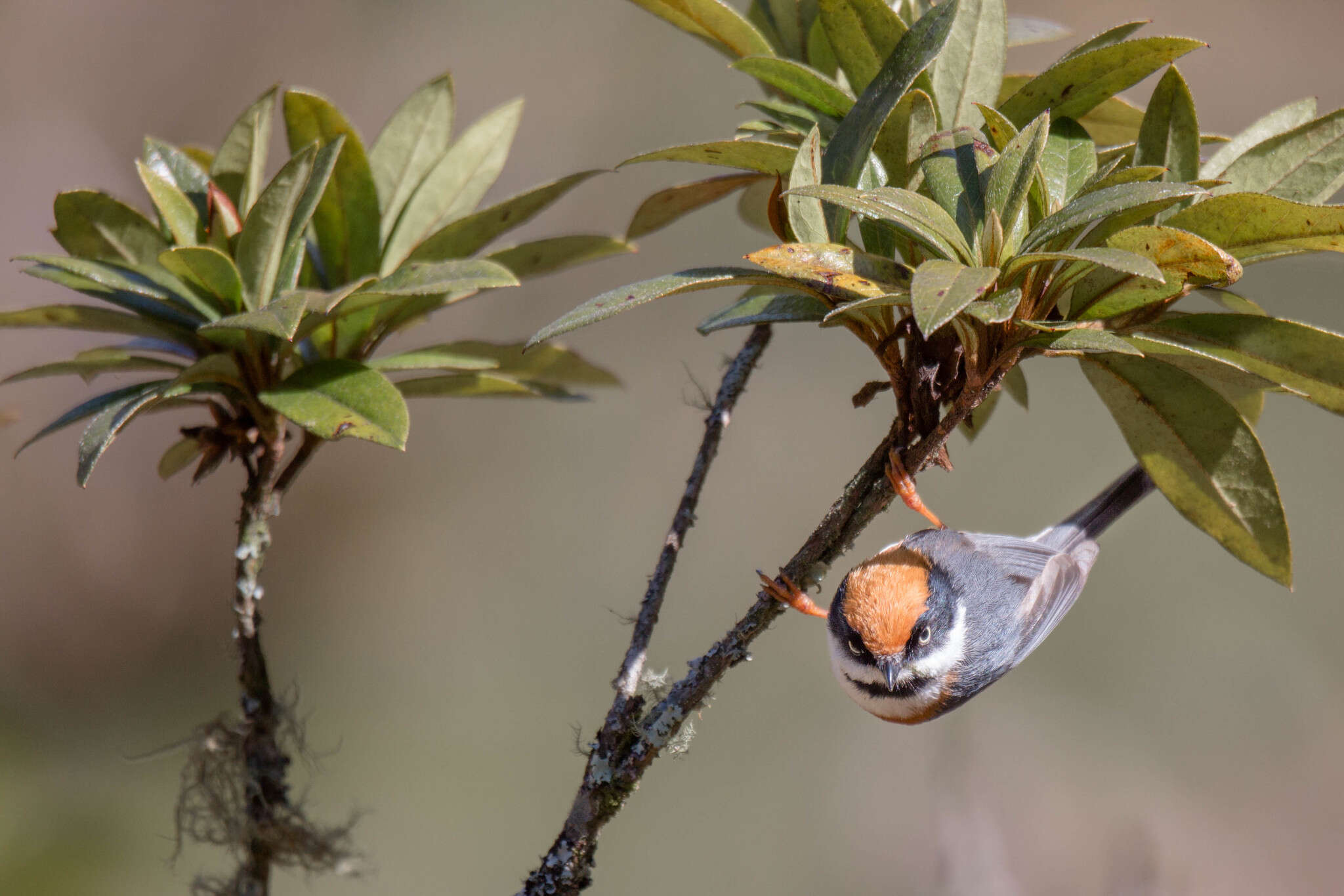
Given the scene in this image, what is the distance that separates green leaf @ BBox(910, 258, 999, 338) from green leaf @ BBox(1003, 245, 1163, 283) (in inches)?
1.4

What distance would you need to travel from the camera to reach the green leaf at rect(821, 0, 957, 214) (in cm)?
70

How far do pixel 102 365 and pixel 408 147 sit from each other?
42 centimetres

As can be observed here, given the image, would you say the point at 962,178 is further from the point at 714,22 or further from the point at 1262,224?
the point at 714,22

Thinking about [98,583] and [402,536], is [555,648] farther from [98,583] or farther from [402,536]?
[98,583]

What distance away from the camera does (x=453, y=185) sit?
3.58 ft

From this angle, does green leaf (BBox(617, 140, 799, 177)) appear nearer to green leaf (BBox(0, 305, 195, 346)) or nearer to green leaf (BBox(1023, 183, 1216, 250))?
green leaf (BBox(1023, 183, 1216, 250))

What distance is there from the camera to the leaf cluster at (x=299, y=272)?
857mm

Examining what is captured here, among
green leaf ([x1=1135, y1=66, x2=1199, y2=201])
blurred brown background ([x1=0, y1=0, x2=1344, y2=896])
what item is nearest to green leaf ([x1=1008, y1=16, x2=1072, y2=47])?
green leaf ([x1=1135, y1=66, x2=1199, y2=201])

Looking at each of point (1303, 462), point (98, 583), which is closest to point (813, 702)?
point (1303, 462)

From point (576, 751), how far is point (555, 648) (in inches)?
65.5

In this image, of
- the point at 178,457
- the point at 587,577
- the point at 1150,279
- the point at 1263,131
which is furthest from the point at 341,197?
the point at 587,577

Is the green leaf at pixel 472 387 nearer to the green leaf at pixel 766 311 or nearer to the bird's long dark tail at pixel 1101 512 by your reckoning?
the green leaf at pixel 766 311

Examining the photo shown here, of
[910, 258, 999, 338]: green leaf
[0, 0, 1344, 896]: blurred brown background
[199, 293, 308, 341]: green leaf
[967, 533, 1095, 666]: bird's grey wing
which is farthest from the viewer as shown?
[0, 0, 1344, 896]: blurred brown background

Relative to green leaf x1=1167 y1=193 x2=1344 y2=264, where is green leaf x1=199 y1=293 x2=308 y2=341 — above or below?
above
